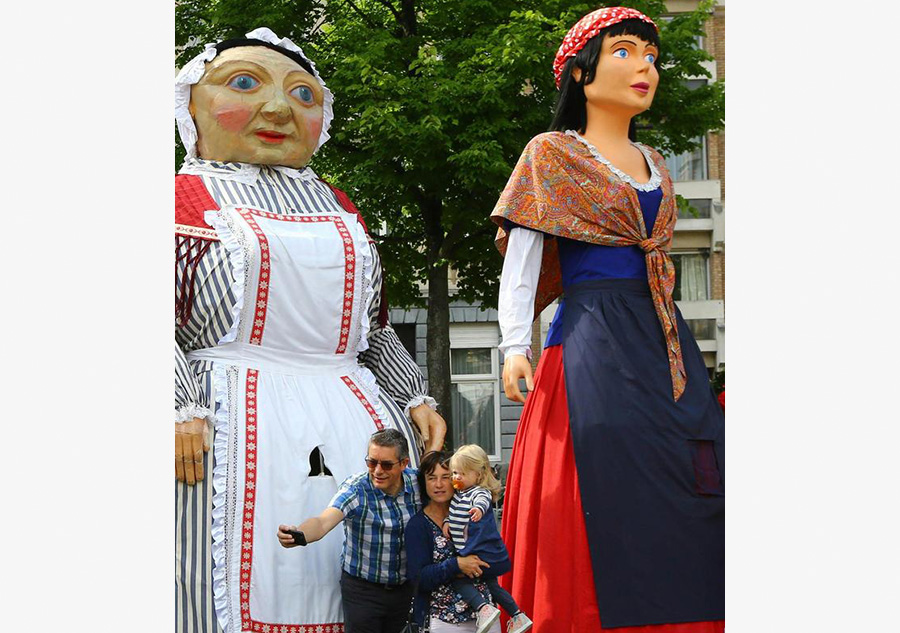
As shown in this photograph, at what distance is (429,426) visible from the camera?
16.7 ft

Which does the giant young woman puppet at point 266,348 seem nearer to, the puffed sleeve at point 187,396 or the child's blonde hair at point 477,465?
the puffed sleeve at point 187,396

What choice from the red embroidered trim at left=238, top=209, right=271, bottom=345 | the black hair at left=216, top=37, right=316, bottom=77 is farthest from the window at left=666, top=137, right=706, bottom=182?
the red embroidered trim at left=238, top=209, right=271, bottom=345

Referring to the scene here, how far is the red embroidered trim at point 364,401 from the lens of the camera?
488 cm

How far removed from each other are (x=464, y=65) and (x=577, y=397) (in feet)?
23.0

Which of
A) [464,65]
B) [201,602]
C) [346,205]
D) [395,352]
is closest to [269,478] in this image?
[201,602]

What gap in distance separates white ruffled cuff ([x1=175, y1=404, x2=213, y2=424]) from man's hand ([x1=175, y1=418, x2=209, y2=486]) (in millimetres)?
13

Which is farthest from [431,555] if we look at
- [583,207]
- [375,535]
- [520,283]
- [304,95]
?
[304,95]

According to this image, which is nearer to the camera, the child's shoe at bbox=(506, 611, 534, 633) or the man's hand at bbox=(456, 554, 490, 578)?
the child's shoe at bbox=(506, 611, 534, 633)

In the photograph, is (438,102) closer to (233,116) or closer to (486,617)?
(233,116)

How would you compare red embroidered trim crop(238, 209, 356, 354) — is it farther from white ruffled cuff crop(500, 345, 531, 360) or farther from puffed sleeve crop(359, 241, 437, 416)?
white ruffled cuff crop(500, 345, 531, 360)

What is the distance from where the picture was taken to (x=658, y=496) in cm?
419

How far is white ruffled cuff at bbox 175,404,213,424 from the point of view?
4.50m

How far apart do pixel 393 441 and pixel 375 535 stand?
319 mm

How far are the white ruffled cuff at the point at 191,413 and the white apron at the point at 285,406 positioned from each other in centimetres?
6
